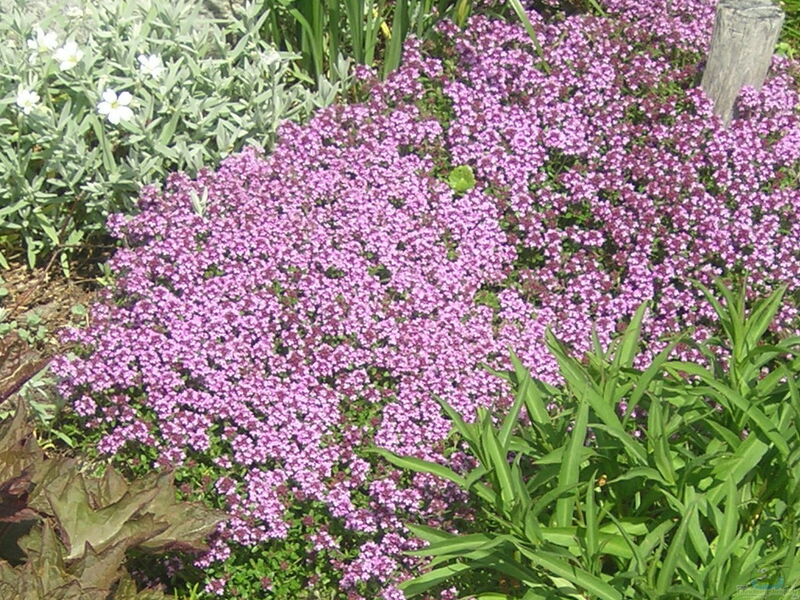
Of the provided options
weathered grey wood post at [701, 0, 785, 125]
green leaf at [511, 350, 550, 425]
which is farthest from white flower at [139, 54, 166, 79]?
weathered grey wood post at [701, 0, 785, 125]

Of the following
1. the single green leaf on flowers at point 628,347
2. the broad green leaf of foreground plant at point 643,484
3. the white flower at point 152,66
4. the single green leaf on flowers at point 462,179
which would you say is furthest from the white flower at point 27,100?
the single green leaf on flowers at point 628,347

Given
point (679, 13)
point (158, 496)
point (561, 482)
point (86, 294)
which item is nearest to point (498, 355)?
point (561, 482)

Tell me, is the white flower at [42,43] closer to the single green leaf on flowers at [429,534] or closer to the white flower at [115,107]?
the white flower at [115,107]

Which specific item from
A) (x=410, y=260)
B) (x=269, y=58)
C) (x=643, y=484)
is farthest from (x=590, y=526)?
(x=269, y=58)

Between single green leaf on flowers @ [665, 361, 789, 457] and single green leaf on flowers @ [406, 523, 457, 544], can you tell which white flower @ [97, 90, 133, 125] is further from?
single green leaf on flowers @ [665, 361, 789, 457]

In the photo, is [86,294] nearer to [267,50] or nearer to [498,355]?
[267,50]

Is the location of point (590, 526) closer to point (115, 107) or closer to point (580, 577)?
point (580, 577)
